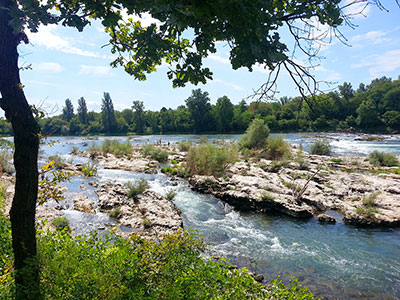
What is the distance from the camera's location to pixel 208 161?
18.8 meters

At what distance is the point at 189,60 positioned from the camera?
3055 mm

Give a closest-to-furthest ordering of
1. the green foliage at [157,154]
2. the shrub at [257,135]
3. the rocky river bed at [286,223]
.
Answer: the rocky river bed at [286,223] → the green foliage at [157,154] → the shrub at [257,135]

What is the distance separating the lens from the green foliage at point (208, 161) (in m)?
18.6

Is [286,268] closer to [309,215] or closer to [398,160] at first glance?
[309,215]

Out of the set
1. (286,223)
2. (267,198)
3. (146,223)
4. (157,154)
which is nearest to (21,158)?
(146,223)

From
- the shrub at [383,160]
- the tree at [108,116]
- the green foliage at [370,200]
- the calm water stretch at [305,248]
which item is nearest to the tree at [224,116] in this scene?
the tree at [108,116]

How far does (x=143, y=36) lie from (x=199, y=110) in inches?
3440

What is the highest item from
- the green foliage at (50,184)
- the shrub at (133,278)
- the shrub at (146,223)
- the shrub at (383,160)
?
the green foliage at (50,184)

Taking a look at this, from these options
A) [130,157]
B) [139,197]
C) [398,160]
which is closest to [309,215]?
[139,197]

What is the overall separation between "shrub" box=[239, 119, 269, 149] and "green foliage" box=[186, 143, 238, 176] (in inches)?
458

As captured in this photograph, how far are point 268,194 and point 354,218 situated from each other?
3.96 meters

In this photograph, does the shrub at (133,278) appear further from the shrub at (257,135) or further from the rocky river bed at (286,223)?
the shrub at (257,135)

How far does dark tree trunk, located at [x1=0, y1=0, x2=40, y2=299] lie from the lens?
2629mm

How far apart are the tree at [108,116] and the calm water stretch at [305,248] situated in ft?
292
